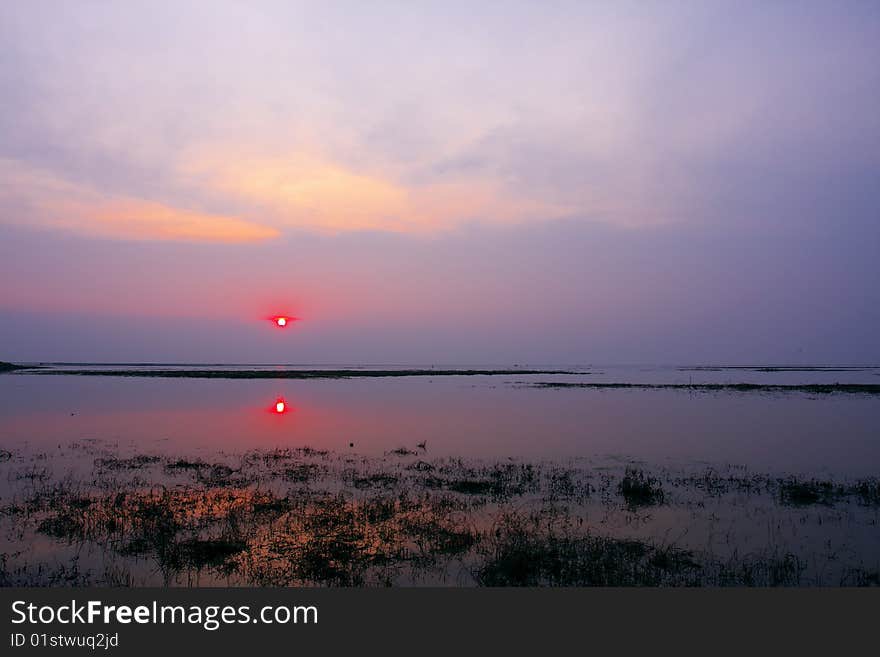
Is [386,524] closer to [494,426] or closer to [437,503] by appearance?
[437,503]

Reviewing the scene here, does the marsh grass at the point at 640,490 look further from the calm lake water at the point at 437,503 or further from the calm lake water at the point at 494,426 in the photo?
the calm lake water at the point at 494,426

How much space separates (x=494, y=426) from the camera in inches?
1462

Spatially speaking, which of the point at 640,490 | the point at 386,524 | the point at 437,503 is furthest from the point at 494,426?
the point at 386,524

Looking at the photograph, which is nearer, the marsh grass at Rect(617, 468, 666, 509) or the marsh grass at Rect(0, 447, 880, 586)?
the marsh grass at Rect(0, 447, 880, 586)

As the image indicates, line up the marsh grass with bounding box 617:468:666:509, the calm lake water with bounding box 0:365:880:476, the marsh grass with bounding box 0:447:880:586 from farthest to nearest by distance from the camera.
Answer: the calm lake water with bounding box 0:365:880:476, the marsh grass with bounding box 617:468:666:509, the marsh grass with bounding box 0:447:880:586

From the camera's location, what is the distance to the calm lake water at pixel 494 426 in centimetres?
2755

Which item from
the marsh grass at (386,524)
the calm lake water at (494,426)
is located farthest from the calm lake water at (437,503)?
the calm lake water at (494,426)

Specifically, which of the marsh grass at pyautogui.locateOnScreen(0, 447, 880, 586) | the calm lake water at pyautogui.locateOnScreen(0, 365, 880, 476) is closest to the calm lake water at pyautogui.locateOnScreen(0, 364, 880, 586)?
the marsh grass at pyautogui.locateOnScreen(0, 447, 880, 586)

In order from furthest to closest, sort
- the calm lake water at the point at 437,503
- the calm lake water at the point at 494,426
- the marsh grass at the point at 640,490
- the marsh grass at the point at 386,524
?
the calm lake water at the point at 494,426, the marsh grass at the point at 640,490, the calm lake water at the point at 437,503, the marsh grass at the point at 386,524

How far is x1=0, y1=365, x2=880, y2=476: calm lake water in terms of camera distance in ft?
90.4

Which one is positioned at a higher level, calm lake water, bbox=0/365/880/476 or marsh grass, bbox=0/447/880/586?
marsh grass, bbox=0/447/880/586

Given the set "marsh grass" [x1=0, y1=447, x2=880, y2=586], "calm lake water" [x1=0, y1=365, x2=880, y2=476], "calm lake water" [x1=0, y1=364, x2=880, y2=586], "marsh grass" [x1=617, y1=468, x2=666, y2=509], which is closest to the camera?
"marsh grass" [x1=0, y1=447, x2=880, y2=586]

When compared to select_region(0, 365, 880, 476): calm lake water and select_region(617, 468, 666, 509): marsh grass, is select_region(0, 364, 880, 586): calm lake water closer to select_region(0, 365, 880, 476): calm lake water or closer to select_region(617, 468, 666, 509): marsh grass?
select_region(617, 468, 666, 509): marsh grass

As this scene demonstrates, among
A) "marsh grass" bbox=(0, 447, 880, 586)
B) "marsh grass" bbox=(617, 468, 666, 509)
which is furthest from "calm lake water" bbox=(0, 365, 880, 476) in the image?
"marsh grass" bbox=(0, 447, 880, 586)
